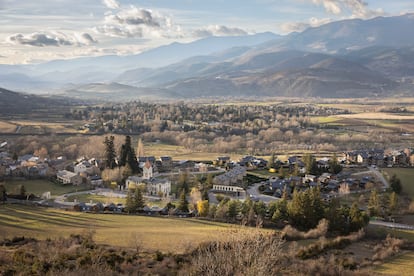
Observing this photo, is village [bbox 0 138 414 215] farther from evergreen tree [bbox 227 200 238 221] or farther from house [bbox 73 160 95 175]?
evergreen tree [bbox 227 200 238 221]

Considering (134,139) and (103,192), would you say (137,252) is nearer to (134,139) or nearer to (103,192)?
(103,192)

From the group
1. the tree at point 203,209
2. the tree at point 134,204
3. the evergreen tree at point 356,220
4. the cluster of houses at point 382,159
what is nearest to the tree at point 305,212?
the evergreen tree at point 356,220

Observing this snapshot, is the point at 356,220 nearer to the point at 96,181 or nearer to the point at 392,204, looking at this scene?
the point at 392,204

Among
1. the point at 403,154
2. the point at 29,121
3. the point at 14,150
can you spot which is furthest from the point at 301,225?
the point at 29,121

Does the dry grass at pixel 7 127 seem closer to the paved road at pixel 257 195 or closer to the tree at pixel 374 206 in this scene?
the paved road at pixel 257 195

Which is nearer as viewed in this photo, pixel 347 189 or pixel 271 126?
pixel 347 189

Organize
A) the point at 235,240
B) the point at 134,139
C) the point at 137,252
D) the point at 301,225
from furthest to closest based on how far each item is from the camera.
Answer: the point at 134,139
the point at 301,225
the point at 137,252
the point at 235,240

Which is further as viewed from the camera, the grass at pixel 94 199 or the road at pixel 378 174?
the road at pixel 378 174
